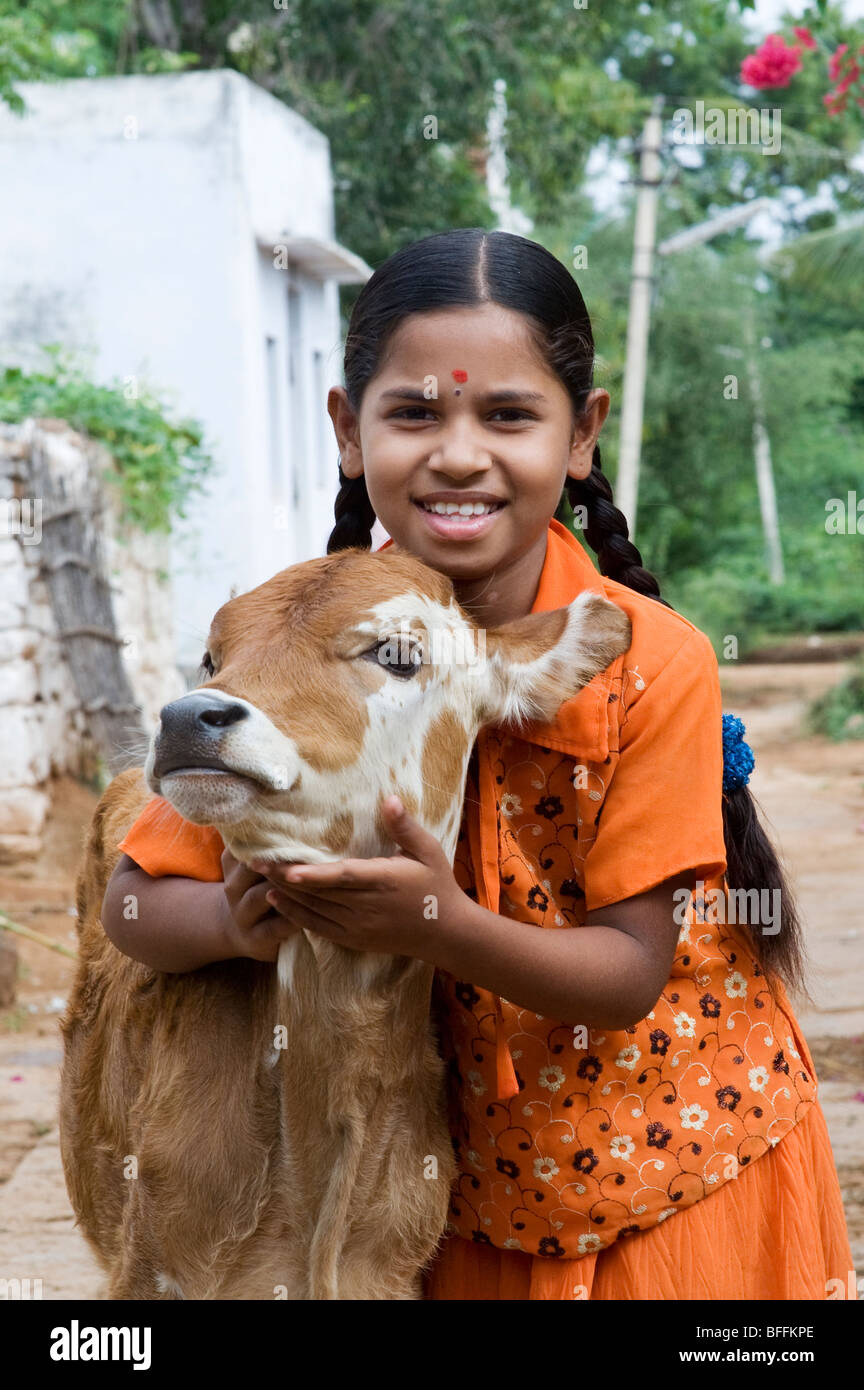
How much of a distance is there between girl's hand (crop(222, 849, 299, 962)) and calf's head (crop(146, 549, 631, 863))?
0.40 ft

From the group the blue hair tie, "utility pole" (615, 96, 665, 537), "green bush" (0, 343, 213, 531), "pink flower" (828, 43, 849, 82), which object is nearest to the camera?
the blue hair tie

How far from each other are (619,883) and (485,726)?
33 cm

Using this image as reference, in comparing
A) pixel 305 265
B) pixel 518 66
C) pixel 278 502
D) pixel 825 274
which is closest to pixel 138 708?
pixel 278 502

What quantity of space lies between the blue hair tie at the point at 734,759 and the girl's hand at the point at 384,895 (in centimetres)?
73

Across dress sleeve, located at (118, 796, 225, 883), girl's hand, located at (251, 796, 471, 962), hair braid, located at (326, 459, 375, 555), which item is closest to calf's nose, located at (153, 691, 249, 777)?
girl's hand, located at (251, 796, 471, 962)

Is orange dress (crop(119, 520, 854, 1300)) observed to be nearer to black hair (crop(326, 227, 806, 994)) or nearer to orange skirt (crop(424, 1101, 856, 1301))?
orange skirt (crop(424, 1101, 856, 1301))

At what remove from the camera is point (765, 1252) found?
246 centimetres

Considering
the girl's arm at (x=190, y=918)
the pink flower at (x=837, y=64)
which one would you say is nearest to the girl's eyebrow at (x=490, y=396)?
the girl's arm at (x=190, y=918)

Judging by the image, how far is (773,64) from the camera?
805 cm

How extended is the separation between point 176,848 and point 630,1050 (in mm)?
764

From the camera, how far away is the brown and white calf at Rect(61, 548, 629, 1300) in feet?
6.93

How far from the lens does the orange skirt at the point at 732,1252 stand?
239cm

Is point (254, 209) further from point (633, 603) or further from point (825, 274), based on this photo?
point (633, 603)

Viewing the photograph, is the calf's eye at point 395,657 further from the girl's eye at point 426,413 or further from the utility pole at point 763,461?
the utility pole at point 763,461
